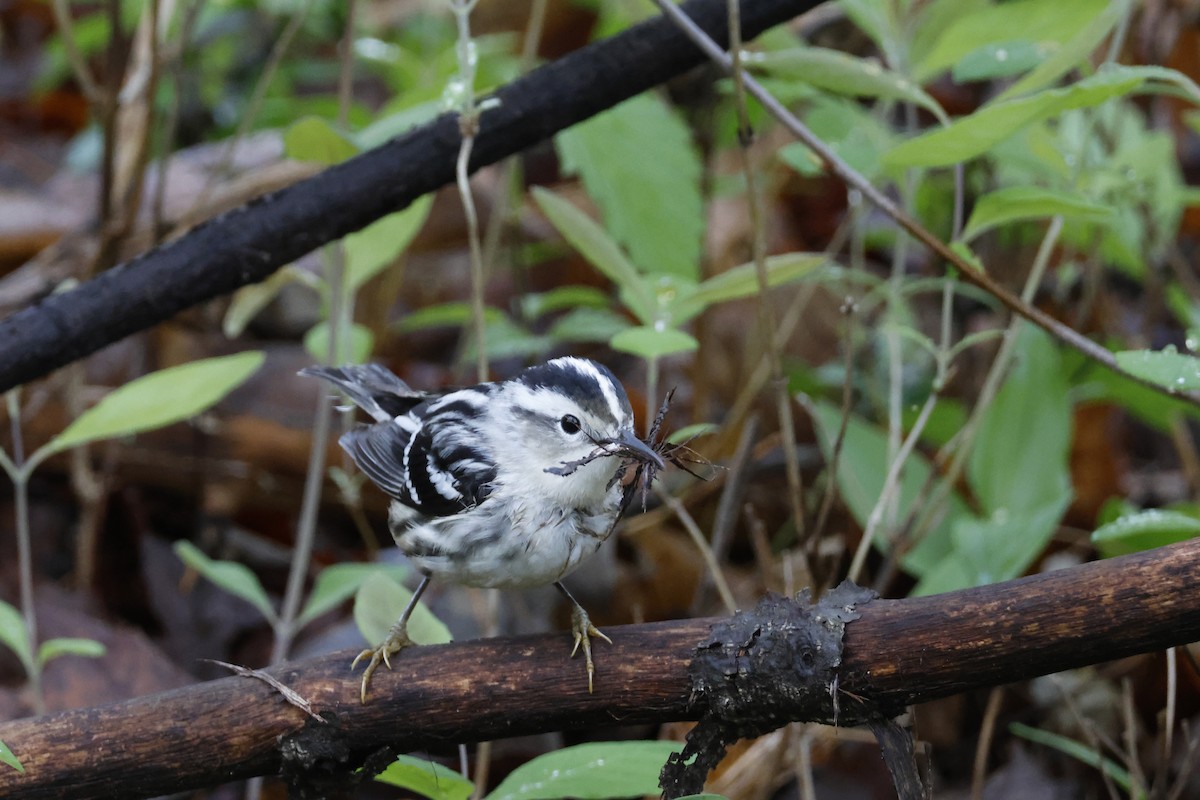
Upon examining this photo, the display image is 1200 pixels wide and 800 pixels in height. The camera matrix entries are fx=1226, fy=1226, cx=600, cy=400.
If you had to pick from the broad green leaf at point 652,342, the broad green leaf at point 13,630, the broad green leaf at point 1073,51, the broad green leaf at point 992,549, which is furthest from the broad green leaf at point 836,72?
the broad green leaf at point 13,630

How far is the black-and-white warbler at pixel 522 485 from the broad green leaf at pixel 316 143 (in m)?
0.58

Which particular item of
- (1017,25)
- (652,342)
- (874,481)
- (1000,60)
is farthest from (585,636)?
(1017,25)

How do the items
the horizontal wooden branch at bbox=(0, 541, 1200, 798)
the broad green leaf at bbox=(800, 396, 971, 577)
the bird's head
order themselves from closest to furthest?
the horizontal wooden branch at bbox=(0, 541, 1200, 798) < the bird's head < the broad green leaf at bbox=(800, 396, 971, 577)

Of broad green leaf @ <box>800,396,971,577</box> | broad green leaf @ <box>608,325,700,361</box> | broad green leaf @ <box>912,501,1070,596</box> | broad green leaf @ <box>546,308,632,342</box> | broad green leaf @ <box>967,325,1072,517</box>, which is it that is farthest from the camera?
broad green leaf @ <box>546,308,632,342</box>

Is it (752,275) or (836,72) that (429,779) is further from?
(836,72)

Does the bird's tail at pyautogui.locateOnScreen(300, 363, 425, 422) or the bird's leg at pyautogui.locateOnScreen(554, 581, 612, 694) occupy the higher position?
the bird's tail at pyautogui.locateOnScreen(300, 363, 425, 422)

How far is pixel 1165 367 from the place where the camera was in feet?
6.20

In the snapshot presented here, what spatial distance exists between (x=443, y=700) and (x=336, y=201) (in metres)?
1.07

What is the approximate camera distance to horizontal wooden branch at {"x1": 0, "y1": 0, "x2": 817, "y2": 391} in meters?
2.40

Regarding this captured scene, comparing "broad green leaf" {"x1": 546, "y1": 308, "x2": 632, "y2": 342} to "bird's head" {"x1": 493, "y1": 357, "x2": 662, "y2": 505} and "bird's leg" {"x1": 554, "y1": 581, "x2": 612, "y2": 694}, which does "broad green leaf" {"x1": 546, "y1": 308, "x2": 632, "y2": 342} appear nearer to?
"bird's head" {"x1": 493, "y1": 357, "x2": 662, "y2": 505}

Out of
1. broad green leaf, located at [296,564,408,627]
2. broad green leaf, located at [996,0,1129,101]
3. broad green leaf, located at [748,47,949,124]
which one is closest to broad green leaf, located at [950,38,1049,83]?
broad green leaf, located at [748,47,949,124]

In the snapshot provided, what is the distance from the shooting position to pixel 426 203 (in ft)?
10.5

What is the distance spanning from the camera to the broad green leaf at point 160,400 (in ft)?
8.14

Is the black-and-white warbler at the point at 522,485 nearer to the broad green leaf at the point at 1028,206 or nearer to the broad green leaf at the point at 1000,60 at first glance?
the broad green leaf at the point at 1028,206
